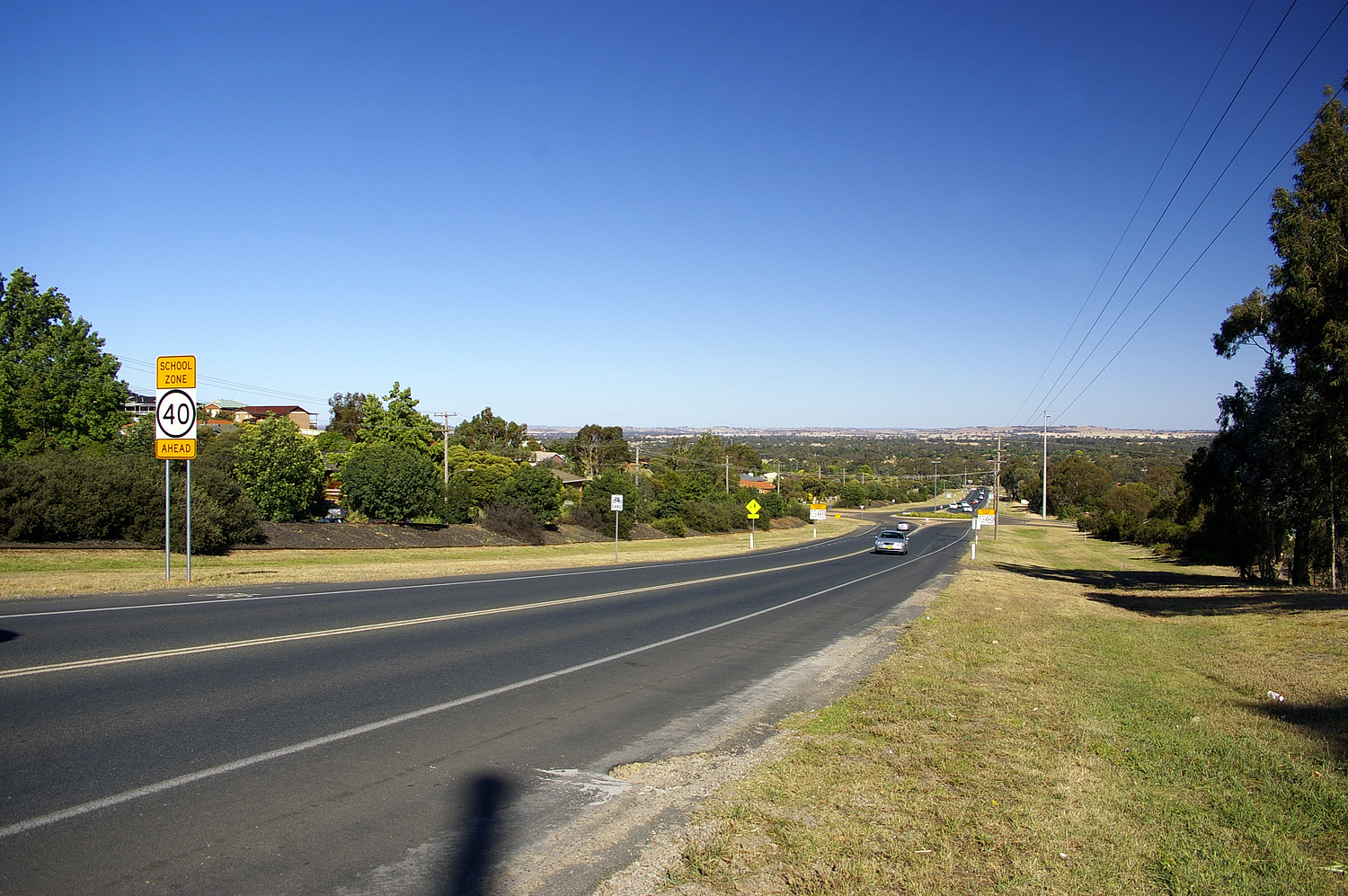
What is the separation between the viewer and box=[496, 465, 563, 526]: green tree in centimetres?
5112

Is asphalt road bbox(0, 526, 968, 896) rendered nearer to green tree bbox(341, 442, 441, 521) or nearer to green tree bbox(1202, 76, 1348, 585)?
green tree bbox(1202, 76, 1348, 585)

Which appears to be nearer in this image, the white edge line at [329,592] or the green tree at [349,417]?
the white edge line at [329,592]

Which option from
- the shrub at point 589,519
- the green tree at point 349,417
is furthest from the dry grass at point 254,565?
the green tree at point 349,417

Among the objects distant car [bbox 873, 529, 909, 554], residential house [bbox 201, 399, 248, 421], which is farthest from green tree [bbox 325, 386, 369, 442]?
distant car [bbox 873, 529, 909, 554]

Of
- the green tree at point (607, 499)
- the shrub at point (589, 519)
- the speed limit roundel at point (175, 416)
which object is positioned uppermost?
the speed limit roundel at point (175, 416)

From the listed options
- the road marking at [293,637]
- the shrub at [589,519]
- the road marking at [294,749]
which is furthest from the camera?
the shrub at [589,519]

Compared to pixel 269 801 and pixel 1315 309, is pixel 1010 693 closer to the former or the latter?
pixel 269 801

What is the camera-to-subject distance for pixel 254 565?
23.3m

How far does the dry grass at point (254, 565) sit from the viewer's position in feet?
52.8

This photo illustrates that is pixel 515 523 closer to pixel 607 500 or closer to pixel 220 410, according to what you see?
pixel 607 500

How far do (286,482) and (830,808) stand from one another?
4536 cm

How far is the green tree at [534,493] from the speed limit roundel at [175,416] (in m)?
33.6

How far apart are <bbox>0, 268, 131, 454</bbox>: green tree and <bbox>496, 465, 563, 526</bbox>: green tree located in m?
22.5

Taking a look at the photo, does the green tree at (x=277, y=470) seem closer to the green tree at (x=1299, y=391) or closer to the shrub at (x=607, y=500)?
the shrub at (x=607, y=500)
